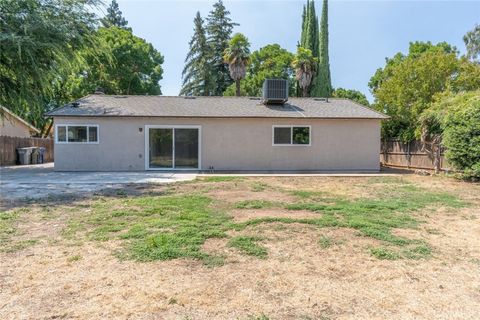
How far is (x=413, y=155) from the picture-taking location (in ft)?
57.8

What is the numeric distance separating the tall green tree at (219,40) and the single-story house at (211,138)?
20.6 m

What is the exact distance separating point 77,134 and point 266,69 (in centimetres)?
2432

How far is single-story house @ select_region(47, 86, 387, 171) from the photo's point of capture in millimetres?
15242

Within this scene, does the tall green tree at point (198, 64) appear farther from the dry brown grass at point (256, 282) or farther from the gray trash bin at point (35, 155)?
the dry brown grass at point (256, 282)

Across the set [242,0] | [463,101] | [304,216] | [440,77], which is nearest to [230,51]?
[242,0]

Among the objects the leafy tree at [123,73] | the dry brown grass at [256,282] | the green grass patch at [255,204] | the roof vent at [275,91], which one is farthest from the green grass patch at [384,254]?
the leafy tree at [123,73]

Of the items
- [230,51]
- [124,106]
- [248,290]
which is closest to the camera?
[248,290]

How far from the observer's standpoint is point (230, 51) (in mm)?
27641

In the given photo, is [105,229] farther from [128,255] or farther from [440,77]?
[440,77]

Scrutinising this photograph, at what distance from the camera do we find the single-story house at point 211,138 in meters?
15.2

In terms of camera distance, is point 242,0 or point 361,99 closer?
point 242,0

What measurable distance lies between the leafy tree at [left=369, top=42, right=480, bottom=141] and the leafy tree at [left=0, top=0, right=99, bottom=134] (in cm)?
1487

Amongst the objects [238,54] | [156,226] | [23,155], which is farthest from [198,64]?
[156,226]

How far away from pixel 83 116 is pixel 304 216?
12120 millimetres
